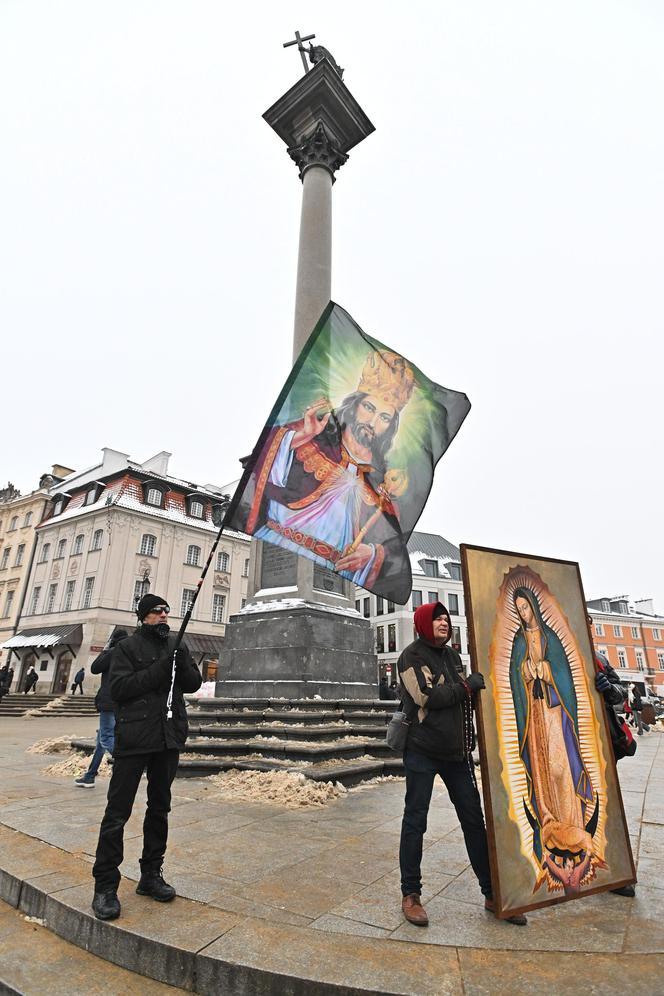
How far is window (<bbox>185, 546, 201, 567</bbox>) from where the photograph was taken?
127ft

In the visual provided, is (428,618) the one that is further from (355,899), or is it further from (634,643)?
(634,643)

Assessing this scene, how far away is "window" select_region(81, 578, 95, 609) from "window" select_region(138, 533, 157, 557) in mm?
3535

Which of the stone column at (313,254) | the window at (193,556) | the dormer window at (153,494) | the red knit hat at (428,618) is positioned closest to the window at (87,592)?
the window at (193,556)

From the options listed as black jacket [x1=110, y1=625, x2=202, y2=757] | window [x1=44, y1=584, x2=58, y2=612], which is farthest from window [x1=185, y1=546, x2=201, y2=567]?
black jacket [x1=110, y1=625, x2=202, y2=757]

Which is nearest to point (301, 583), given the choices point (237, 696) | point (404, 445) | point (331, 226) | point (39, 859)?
point (237, 696)

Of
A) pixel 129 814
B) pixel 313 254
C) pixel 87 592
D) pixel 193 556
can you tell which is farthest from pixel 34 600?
pixel 129 814

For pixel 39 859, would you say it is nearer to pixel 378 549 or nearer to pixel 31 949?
pixel 31 949

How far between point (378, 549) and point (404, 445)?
1.22 meters

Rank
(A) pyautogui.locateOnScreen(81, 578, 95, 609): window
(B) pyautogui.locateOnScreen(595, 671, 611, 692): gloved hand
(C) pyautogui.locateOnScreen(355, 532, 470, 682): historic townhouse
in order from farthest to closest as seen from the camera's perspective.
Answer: (C) pyautogui.locateOnScreen(355, 532, 470, 682): historic townhouse < (A) pyautogui.locateOnScreen(81, 578, 95, 609): window < (B) pyautogui.locateOnScreen(595, 671, 611, 692): gloved hand

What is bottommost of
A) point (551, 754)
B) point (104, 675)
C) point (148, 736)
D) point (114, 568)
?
point (551, 754)

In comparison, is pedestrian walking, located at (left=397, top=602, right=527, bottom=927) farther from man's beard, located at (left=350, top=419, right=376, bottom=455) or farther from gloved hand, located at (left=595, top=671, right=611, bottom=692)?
man's beard, located at (left=350, top=419, right=376, bottom=455)

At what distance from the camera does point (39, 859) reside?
398cm

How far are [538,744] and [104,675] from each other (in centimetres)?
504

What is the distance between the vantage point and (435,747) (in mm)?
3484
